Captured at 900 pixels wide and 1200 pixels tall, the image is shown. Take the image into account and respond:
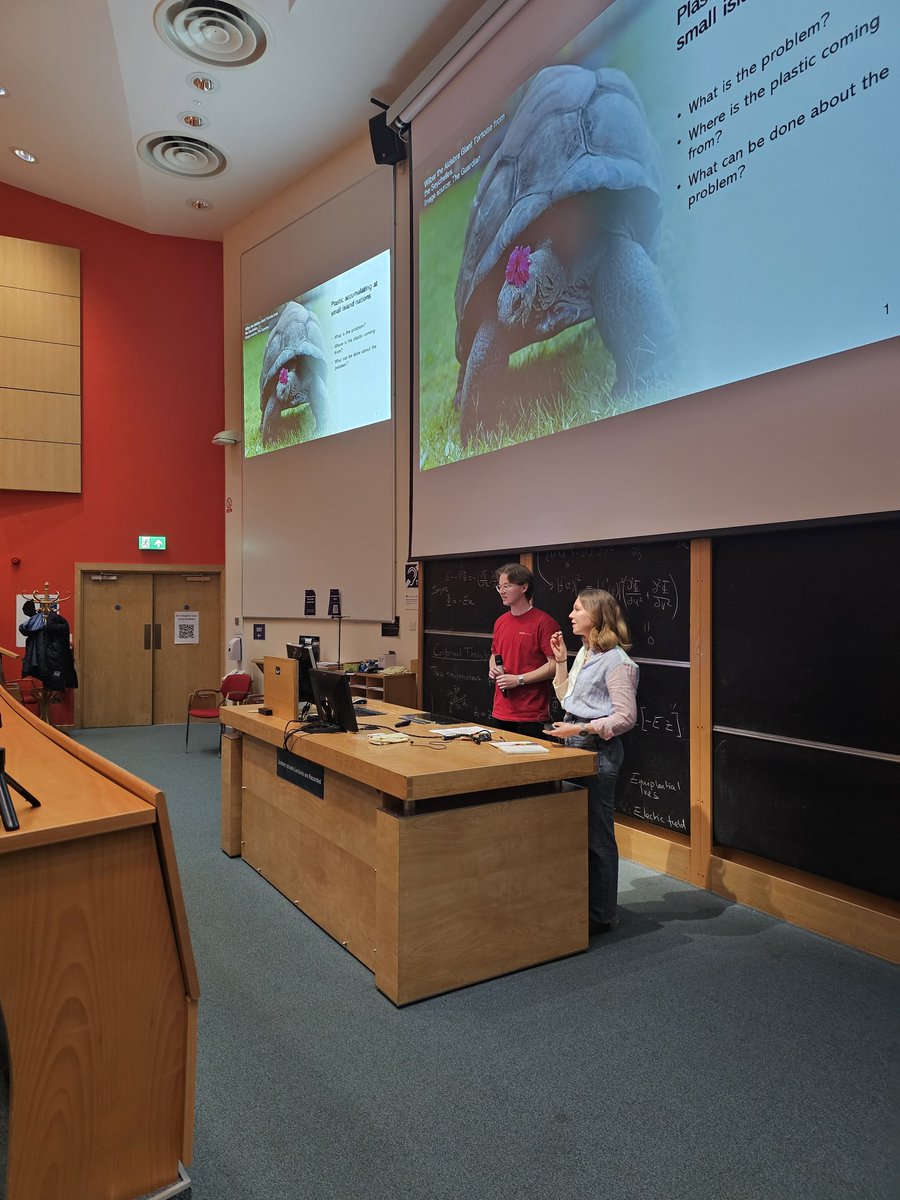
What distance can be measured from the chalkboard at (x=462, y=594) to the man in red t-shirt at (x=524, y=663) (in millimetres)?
1029

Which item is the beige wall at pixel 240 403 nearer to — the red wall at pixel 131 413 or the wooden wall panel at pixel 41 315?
the red wall at pixel 131 413

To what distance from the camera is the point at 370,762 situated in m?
2.63

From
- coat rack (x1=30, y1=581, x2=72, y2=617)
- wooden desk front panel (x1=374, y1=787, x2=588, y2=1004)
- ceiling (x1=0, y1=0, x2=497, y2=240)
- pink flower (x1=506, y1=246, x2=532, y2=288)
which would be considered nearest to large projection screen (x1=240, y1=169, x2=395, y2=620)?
ceiling (x1=0, y1=0, x2=497, y2=240)

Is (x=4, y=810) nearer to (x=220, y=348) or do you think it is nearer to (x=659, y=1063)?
(x=659, y=1063)

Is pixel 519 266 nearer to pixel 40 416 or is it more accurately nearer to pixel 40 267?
pixel 40 416

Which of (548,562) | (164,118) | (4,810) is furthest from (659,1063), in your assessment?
(164,118)

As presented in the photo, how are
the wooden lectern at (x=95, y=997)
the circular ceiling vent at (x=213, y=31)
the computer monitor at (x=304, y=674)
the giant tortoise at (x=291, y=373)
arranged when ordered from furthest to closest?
1. the giant tortoise at (x=291, y=373)
2. the circular ceiling vent at (x=213, y=31)
3. the computer monitor at (x=304, y=674)
4. the wooden lectern at (x=95, y=997)

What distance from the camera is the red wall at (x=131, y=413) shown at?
7.96m

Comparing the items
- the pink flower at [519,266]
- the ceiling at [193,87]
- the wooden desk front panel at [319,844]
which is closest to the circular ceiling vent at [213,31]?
the ceiling at [193,87]

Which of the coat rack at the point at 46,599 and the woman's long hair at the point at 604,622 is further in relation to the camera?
the coat rack at the point at 46,599

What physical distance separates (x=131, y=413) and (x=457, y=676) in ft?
17.9

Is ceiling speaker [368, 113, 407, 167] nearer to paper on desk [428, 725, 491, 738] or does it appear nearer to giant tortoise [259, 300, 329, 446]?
giant tortoise [259, 300, 329, 446]

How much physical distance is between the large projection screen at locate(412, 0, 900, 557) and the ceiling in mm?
813

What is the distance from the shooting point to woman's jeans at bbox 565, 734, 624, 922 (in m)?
3.02
